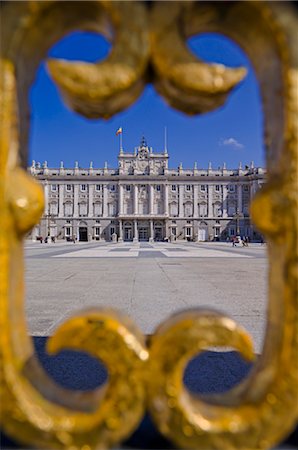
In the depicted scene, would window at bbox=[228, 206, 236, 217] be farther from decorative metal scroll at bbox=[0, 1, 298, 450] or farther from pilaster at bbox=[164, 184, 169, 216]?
decorative metal scroll at bbox=[0, 1, 298, 450]

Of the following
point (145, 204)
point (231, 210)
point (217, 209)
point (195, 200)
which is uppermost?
point (195, 200)

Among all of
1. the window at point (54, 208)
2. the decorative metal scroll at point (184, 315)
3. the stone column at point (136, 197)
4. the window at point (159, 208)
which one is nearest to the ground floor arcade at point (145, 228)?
the window at point (54, 208)

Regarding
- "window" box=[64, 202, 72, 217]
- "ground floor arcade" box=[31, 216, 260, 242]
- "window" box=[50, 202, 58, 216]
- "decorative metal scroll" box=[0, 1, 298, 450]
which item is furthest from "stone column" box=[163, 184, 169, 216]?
"decorative metal scroll" box=[0, 1, 298, 450]

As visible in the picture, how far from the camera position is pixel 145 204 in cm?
6097

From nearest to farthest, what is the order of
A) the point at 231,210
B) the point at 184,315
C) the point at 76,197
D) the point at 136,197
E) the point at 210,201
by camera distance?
the point at 184,315 < the point at 136,197 < the point at 76,197 < the point at 231,210 < the point at 210,201

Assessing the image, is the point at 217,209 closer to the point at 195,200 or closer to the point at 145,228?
the point at 195,200

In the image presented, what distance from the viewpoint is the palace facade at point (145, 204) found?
60.1 metres

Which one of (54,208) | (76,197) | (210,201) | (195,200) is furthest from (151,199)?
(54,208)

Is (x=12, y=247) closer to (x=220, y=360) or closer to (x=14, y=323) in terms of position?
(x=14, y=323)

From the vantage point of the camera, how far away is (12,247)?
795mm

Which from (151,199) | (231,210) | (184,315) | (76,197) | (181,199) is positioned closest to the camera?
(184,315)

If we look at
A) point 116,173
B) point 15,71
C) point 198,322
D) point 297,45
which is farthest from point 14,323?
point 116,173

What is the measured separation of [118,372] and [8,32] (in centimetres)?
90

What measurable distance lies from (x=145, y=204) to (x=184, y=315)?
198 ft
